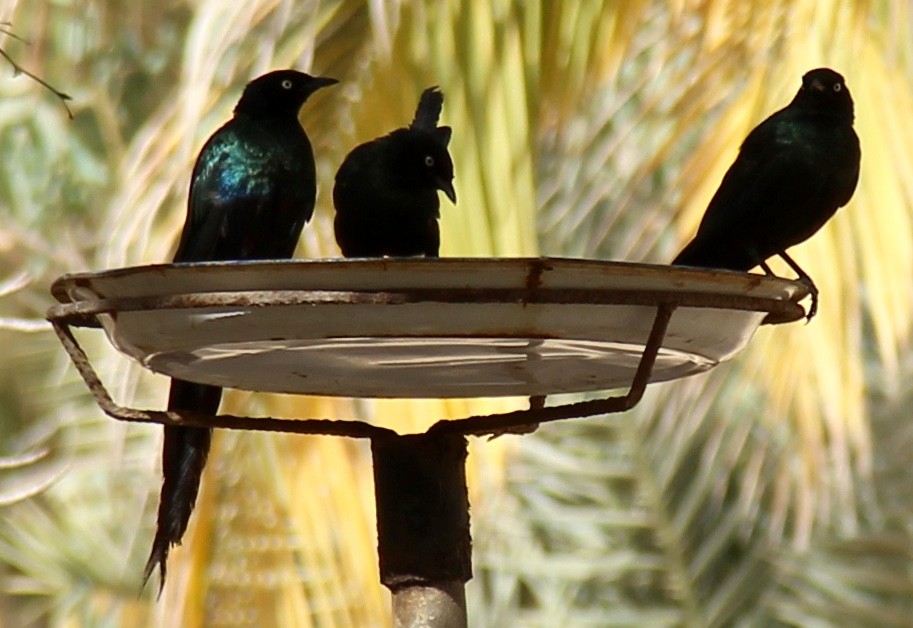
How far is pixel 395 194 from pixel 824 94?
914 millimetres

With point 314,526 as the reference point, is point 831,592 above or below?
above

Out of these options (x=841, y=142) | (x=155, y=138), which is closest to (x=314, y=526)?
(x=155, y=138)

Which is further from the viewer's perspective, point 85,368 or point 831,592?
point 831,592

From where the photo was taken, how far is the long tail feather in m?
2.08

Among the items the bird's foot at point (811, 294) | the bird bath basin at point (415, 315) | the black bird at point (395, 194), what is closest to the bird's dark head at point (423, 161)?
the black bird at point (395, 194)

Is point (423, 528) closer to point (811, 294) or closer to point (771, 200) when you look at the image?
point (811, 294)

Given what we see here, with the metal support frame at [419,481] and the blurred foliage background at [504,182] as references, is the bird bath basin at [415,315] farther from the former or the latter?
the blurred foliage background at [504,182]

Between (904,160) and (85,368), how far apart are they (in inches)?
100

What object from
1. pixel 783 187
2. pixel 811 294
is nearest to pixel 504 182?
pixel 783 187

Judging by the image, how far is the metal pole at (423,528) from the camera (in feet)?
5.68

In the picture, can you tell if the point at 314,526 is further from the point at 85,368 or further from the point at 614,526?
the point at 614,526

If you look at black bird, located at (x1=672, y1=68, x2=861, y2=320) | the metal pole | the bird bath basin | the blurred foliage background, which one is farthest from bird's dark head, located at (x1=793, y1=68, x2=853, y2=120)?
the metal pole

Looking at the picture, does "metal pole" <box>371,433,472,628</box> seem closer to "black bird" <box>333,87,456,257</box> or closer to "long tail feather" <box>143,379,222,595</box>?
"long tail feather" <box>143,379,222,595</box>

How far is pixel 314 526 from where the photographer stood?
4.09m
